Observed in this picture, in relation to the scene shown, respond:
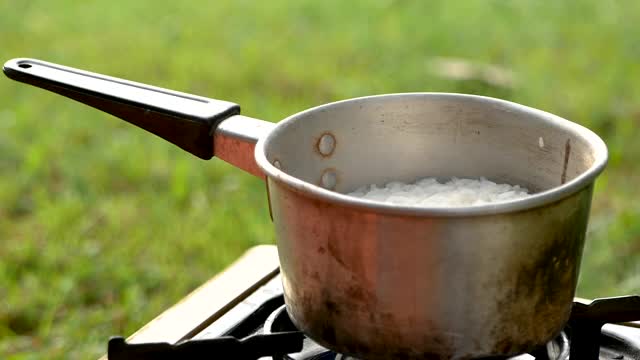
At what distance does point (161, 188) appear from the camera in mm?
2510

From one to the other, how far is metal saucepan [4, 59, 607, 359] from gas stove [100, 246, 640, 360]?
0.07 metres

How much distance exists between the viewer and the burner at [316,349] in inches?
37.6

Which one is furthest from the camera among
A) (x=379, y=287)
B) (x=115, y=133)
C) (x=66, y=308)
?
(x=115, y=133)

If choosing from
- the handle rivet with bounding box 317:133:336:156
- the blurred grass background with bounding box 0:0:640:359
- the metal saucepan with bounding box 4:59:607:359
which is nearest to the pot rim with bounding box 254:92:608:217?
the metal saucepan with bounding box 4:59:607:359

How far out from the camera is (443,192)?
0.97 metres

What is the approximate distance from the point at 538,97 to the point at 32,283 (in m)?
1.50

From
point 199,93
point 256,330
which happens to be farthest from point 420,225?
point 199,93

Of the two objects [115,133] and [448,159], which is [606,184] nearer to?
[115,133]

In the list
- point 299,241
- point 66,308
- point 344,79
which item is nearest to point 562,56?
point 344,79

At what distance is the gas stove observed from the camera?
0.89m

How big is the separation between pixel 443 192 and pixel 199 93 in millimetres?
2063

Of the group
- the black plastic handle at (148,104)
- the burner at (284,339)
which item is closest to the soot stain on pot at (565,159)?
the burner at (284,339)

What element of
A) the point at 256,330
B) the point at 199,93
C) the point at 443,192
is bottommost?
the point at 199,93

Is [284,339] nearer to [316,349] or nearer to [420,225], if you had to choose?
[316,349]
